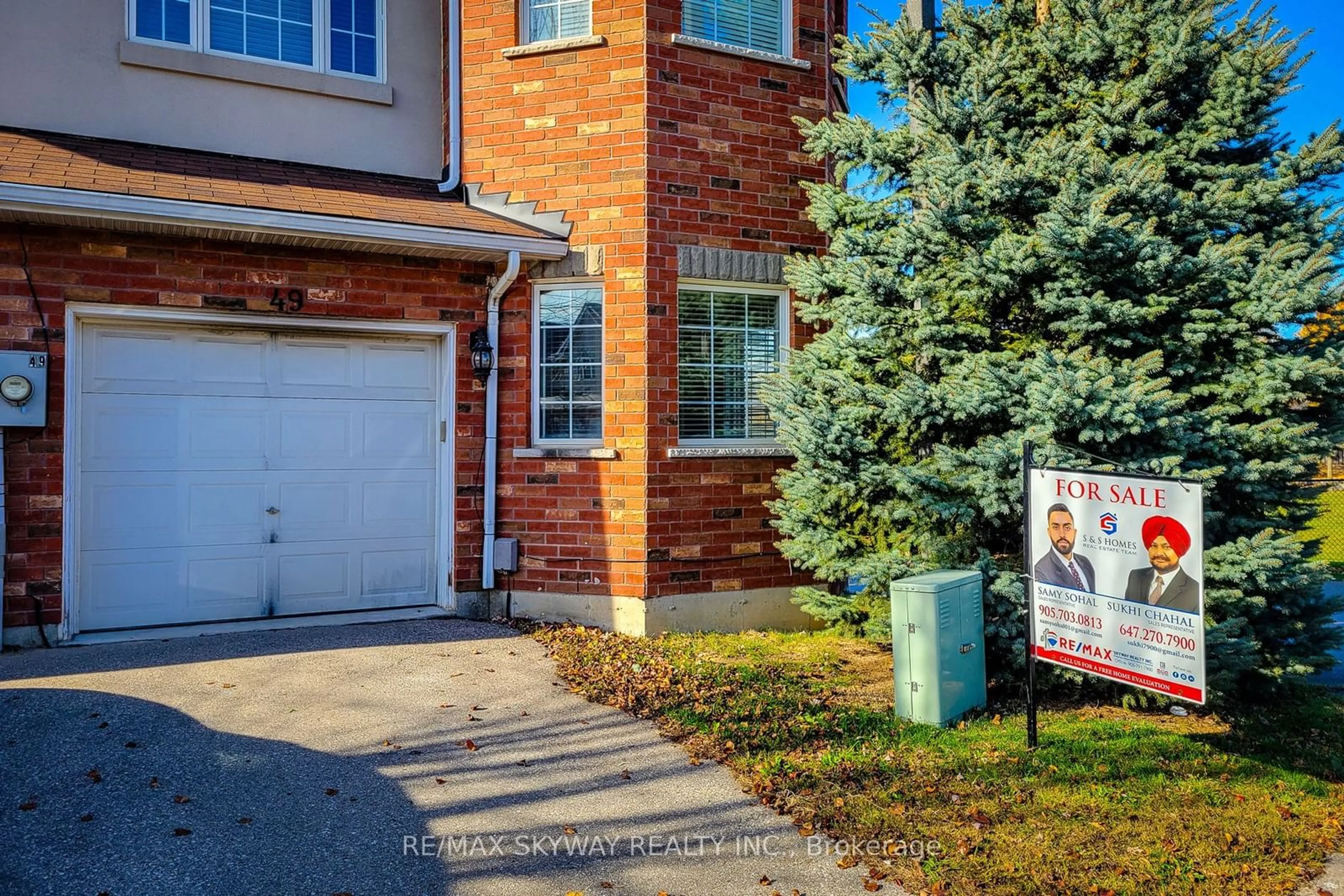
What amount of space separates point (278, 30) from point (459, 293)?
9.39 ft

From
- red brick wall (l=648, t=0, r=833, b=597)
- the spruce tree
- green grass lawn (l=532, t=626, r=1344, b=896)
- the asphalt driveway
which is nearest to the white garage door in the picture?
the asphalt driveway

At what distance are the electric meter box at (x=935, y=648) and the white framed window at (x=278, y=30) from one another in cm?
669

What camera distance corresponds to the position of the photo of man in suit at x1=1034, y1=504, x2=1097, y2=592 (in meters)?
4.94

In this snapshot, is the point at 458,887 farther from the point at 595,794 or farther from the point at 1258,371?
the point at 1258,371

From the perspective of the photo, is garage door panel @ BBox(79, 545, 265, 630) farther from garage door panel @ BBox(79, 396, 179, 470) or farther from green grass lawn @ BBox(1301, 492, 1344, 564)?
green grass lawn @ BBox(1301, 492, 1344, 564)

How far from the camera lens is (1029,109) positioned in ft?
22.9

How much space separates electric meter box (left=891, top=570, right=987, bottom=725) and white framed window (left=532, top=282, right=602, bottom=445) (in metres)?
3.37

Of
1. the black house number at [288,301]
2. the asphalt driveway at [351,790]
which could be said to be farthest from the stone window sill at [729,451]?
the black house number at [288,301]

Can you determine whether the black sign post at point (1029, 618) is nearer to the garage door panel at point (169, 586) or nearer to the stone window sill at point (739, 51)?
the stone window sill at point (739, 51)

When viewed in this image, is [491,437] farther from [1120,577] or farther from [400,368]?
→ [1120,577]

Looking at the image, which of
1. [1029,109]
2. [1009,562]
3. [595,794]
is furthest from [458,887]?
[1029,109]

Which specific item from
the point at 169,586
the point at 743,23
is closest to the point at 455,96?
the point at 743,23

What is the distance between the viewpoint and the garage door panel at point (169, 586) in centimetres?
718

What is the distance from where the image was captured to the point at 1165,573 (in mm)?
4602
